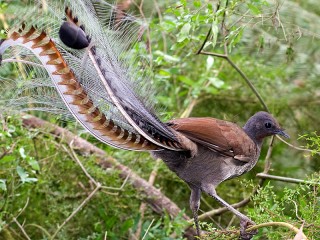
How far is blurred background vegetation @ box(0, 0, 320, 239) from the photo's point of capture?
4.25m

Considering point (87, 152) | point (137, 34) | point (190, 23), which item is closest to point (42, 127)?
point (87, 152)

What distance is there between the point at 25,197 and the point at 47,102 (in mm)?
1801

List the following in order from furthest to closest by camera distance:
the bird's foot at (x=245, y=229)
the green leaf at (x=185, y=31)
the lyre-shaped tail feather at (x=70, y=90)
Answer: the green leaf at (x=185, y=31) → the bird's foot at (x=245, y=229) → the lyre-shaped tail feather at (x=70, y=90)

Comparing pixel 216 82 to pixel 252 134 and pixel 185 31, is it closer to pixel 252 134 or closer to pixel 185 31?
pixel 252 134

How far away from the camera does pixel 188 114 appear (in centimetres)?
577

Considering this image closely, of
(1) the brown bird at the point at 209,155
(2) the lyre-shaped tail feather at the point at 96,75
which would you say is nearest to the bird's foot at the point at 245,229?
(1) the brown bird at the point at 209,155

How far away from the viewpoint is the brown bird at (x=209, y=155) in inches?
150

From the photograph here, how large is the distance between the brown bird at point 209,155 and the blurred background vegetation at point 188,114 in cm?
18

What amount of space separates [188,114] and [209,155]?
6.10ft

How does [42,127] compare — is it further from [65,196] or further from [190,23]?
[190,23]

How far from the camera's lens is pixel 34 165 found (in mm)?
4461

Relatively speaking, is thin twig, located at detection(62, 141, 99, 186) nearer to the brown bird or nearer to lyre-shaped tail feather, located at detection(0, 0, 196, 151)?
the brown bird

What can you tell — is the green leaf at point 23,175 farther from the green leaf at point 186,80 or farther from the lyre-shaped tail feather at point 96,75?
the green leaf at point 186,80

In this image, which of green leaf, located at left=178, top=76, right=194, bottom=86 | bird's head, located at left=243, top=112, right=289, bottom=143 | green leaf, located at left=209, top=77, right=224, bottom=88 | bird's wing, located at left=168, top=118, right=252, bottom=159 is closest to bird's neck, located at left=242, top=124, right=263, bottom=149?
bird's head, located at left=243, top=112, right=289, bottom=143
